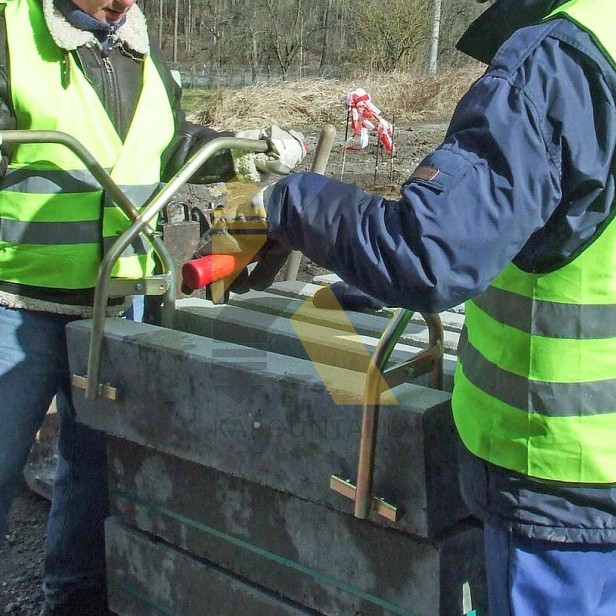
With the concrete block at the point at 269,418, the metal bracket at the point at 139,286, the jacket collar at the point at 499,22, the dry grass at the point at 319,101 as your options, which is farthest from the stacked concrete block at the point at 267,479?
the dry grass at the point at 319,101

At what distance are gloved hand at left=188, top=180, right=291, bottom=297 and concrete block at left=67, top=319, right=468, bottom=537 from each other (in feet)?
1.21

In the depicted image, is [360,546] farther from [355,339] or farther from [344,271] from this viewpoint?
[344,271]

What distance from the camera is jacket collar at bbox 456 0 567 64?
1.52m

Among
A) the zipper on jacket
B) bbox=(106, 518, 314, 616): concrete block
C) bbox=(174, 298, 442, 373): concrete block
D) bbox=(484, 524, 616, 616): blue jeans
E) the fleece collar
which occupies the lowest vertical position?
bbox=(106, 518, 314, 616): concrete block

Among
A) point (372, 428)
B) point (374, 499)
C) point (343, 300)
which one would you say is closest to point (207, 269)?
point (372, 428)

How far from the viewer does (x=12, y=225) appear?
258 cm

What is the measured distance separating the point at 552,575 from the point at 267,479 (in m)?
0.83

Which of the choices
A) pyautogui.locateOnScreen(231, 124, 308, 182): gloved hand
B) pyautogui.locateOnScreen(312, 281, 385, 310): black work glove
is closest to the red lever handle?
pyautogui.locateOnScreen(231, 124, 308, 182): gloved hand

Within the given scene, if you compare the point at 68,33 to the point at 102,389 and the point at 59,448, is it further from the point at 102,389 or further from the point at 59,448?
the point at 59,448

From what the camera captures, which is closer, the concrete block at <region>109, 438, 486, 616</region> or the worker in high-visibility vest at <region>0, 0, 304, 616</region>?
the concrete block at <region>109, 438, 486, 616</region>

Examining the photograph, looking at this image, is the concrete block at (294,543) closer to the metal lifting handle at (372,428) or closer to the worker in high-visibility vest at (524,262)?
the metal lifting handle at (372,428)

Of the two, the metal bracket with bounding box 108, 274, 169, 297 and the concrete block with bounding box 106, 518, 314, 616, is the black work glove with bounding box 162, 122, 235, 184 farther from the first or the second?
the concrete block with bounding box 106, 518, 314, 616

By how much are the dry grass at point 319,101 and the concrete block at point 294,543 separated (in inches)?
385

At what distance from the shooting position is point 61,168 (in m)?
2.57
